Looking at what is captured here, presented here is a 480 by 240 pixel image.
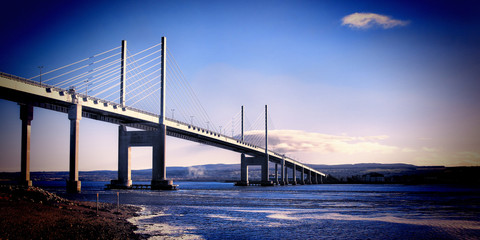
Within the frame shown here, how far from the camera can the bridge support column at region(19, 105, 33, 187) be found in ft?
186

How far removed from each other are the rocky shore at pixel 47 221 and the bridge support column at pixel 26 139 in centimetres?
3367

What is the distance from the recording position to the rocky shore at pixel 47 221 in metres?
16.6

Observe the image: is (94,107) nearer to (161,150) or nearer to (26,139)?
(26,139)

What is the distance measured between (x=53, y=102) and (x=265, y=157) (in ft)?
258

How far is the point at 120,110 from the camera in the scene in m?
67.9

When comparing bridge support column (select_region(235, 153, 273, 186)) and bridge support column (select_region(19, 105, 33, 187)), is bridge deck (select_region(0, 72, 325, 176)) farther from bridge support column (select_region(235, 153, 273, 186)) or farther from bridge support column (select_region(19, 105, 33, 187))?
bridge support column (select_region(235, 153, 273, 186))

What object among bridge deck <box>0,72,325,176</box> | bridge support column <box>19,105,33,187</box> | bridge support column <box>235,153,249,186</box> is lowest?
bridge support column <box>235,153,249,186</box>

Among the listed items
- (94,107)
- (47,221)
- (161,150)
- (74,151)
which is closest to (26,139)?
(74,151)

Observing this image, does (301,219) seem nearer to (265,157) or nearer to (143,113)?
(143,113)

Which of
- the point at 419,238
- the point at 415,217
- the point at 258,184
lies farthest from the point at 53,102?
the point at 258,184

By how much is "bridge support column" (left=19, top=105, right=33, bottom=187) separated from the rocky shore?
33671 mm

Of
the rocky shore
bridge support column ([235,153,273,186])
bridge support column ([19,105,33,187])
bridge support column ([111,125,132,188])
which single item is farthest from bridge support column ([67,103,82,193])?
bridge support column ([235,153,273,186])

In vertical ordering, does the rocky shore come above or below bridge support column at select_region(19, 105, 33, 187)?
below

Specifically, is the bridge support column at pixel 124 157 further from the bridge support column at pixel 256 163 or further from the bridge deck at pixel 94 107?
the bridge support column at pixel 256 163
